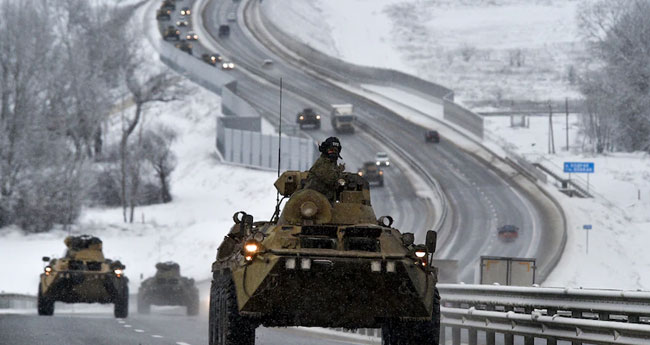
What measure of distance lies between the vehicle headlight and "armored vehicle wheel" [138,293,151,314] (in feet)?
81.0

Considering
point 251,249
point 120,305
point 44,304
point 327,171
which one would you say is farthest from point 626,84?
point 251,249

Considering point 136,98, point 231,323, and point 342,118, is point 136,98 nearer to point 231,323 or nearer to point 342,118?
point 342,118

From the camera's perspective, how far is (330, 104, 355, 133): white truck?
92.4 meters

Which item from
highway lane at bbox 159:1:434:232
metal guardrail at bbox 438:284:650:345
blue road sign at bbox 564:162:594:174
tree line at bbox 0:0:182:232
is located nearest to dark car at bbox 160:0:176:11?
highway lane at bbox 159:1:434:232

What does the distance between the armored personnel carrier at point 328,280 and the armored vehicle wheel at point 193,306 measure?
2320 centimetres

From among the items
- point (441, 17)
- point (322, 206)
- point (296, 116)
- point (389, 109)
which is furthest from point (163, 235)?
point (441, 17)

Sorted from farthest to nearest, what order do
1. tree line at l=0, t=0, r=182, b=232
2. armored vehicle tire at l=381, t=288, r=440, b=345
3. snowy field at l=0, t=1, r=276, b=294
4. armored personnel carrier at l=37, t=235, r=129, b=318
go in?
tree line at l=0, t=0, r=182, b=232
snowy field at l=0, t=1, r=276, b=294
armored personnel carrier at l=37, t=235, r=129, b=318
armored vehicle tire at l=381, t=288, r=440, b=345

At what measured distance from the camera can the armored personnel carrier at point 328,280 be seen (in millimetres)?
14609

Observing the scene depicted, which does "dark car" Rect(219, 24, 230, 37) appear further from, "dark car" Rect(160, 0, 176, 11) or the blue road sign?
the blue road sign

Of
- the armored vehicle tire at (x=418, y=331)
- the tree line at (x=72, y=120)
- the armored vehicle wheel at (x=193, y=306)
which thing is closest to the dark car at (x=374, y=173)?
the tree line at (x=72, y=120)

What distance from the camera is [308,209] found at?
15.7 m

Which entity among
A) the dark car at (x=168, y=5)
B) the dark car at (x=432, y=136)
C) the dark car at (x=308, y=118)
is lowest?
the dark car at (x=432, y=136)

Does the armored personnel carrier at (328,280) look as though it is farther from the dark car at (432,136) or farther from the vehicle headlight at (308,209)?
the dark car at (432,136)

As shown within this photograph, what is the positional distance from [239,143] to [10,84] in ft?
62.9
